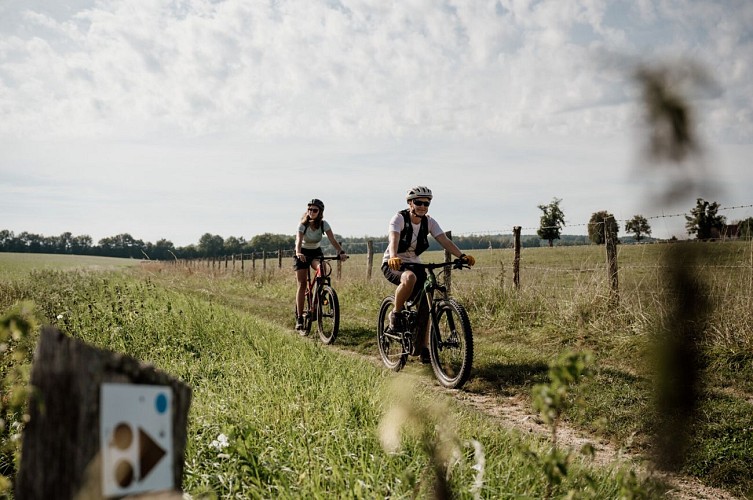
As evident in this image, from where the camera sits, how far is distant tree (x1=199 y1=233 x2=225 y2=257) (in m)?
99.9

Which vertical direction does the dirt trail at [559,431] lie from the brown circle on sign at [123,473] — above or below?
below

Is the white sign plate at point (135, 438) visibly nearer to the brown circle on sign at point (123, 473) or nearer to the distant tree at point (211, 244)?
the brown circle on sign at point (123, 473)

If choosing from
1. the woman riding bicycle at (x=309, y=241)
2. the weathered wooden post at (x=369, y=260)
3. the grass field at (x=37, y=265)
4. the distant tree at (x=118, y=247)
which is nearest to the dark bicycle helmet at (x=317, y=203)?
the woman riding bicycle at (x=309, y=241)

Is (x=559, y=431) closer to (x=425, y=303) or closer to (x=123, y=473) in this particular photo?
(x=425, y=303)

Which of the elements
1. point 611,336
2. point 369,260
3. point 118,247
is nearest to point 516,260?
point 611,336

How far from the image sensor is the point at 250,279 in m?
22.1

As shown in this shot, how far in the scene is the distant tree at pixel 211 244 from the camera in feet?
328

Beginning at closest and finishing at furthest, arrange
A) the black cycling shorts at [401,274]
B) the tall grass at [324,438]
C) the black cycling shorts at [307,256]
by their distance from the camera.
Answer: the tall grass at [324,438]
the black cycling shorts at [401,274]
the black cycling shorts at [307,256]

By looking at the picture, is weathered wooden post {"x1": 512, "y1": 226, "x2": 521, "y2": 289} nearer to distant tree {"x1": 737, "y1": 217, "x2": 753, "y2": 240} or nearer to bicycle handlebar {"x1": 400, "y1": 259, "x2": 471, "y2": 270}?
bicycle handlebar {"x1": 400, "y1": 259, "x2": 471, "y2": 270}

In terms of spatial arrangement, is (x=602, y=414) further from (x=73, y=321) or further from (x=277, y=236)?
(x=277, y=236)

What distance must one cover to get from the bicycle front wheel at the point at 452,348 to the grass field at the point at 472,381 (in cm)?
20

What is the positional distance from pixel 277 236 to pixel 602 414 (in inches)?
3812

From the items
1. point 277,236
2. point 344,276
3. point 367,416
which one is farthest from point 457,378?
point 277,236

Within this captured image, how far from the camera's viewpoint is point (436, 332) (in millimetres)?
6430
